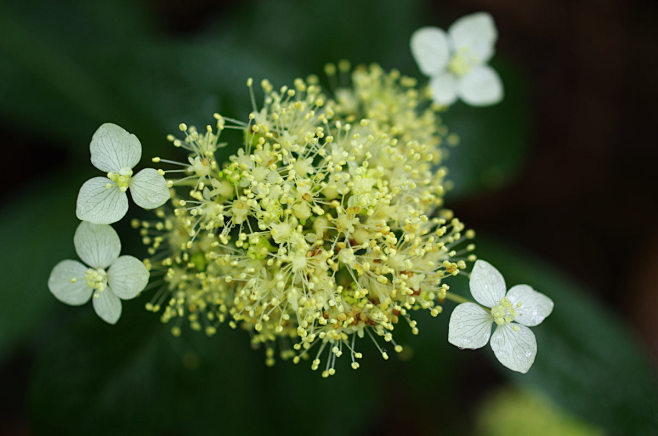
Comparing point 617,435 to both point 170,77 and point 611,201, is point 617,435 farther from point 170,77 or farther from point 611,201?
point 170,77

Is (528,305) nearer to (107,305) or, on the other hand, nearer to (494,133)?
(107,305)

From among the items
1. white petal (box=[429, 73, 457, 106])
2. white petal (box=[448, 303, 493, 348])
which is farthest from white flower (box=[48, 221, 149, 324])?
white petal (box=[429, 73, 457, 106])

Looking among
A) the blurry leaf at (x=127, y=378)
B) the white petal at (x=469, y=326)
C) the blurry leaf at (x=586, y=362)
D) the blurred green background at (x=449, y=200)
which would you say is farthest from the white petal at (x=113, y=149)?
the blurry leaf at (x=586, y=362)

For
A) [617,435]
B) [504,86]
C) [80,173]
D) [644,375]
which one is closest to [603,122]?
[504,86]

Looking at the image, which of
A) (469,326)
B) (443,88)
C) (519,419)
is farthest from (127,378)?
(519,419)

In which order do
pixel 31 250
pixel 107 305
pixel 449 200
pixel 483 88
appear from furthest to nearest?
1. pixel 449 200
2. pixel 31 250
3. pixel 483 88
4. pixel 107 305

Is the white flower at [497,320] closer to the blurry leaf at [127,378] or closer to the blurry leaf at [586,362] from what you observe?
the blurry leaf at [586,362]
